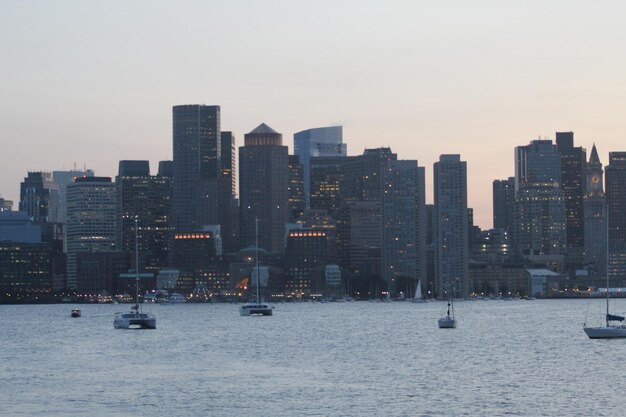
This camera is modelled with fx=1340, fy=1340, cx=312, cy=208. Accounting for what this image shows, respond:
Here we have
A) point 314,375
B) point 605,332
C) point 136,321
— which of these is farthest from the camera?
point 136,321

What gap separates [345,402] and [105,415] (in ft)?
45.3

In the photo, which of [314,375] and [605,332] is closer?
[314,375]

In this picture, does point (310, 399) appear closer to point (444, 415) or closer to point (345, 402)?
point (345, 402)

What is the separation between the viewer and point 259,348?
123500 millimetres

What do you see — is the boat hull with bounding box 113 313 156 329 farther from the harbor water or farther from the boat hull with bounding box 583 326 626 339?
the boat hull with bounding box 583 326 626 339

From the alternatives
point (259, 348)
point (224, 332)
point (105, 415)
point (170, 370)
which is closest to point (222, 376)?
point (170, 370)

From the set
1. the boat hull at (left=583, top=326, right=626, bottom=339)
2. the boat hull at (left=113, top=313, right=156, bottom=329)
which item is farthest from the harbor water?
the boat hull at (left=113, top=313, right=156, bottom=329)

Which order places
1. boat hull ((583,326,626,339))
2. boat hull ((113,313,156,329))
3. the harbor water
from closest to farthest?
the harbor water
boat hull ((583,326,626,339))
boat hull ((113,313,156,329))

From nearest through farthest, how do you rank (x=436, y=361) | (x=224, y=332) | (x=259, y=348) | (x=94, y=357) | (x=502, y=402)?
(x=502, y=402)
(x=436, y=361)
(x=94, y=357)
(x=259, y=348)
(x=224, y=332)

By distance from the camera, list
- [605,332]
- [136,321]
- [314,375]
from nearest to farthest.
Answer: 1. [314,375]
2. [605,332]
3. [136,321]

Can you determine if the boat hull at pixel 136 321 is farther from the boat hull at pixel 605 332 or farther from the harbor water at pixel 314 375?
the boat hull at pixel 605 332

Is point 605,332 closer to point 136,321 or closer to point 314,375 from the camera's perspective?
point 314,375

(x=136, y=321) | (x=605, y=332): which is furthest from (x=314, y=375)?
(x=136, y=321)

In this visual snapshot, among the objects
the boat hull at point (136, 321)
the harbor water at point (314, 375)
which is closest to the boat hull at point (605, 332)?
the harbor water at point (314, 375)
